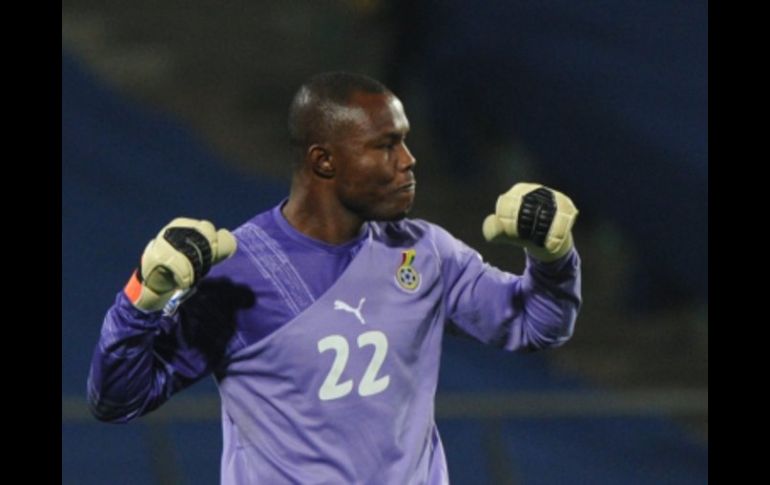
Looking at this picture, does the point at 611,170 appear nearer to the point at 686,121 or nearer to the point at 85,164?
the point at 686,121

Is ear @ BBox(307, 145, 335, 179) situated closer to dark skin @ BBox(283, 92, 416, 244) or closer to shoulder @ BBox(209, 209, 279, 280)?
dark skin @ BBox(283, 92, 416, 244)

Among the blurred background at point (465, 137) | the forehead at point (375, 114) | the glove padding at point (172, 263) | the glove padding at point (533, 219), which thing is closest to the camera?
the glove padding at point (172, 263)

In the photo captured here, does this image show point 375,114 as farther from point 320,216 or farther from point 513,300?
point 513,300

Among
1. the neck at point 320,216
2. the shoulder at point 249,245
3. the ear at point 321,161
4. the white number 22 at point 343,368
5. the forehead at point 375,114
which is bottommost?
the white number 22 at point 343,368

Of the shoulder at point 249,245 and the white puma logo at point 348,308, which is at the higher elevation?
the shoulder at point 249,245

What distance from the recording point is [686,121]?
9.48 meters

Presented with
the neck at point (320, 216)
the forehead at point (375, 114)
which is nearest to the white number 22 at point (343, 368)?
the neck at point (320, 216)

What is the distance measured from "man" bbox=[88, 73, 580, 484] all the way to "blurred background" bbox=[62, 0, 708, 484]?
4211 mm

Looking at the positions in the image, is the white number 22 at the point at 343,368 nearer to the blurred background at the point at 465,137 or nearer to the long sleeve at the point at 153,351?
the long sleeve at the point at 153,351

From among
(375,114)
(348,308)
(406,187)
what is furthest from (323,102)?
(348,308)

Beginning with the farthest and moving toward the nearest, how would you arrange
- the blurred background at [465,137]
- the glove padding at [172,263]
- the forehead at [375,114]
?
the blurred background at [465,137] → the forehead at [375,114] → the glove padding at [172,263]

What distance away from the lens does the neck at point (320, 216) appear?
395 centimetres

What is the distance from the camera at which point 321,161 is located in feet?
12.8

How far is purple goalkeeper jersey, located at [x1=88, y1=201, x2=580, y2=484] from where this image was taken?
12.5 ft
